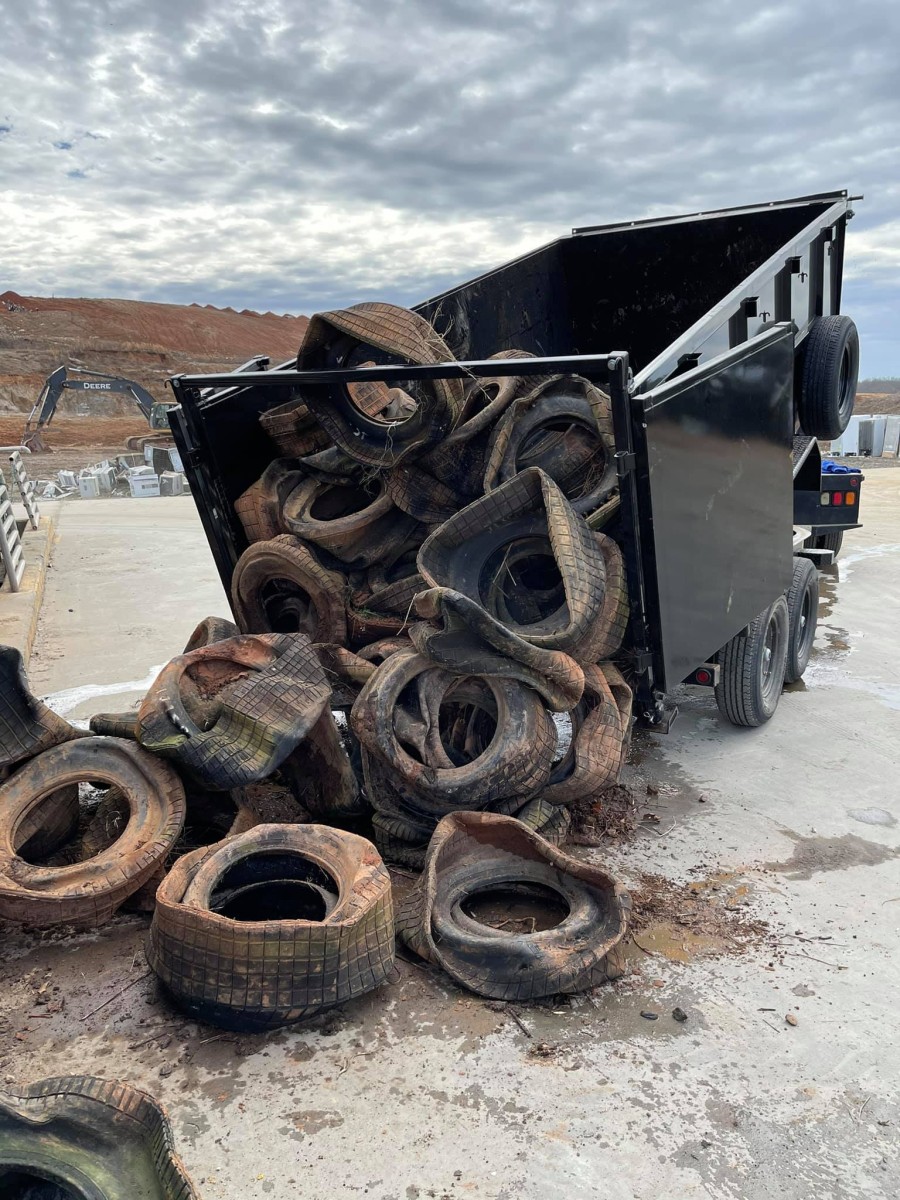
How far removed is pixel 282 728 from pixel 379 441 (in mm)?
1701

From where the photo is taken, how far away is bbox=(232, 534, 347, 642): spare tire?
4.50m

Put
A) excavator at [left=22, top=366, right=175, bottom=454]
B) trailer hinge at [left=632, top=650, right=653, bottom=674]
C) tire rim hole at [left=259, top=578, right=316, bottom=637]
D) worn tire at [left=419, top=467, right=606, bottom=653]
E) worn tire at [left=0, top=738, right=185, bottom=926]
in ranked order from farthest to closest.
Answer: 1. excavator at [left=22, top=366, right=175, bottom=454]
2. tire rim hole at [left=259, top=578, right=316, bottom=637]
3. trailer hinge at [left=632, top=650, right=653, bottom=674]
4. worn tire at [left=419, top=467, right=606, bottom=653]
5. worn tire at [left=0, top=738, right=185, bottom=926]

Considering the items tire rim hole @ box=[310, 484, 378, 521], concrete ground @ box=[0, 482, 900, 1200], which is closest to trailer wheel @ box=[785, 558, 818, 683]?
concrete ground @ box=[0, 482, 900, 1200]

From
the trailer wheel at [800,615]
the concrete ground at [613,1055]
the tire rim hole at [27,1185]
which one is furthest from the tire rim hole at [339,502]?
the tire rim hole at [27,1185]

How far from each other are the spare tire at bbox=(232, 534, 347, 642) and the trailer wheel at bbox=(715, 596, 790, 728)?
2176mm

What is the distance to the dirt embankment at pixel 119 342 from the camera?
40.2m

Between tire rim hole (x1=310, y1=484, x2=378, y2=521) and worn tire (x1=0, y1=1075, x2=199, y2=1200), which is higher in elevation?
tire rim hole (x1=310, y1=484, x2=378, y2=521)

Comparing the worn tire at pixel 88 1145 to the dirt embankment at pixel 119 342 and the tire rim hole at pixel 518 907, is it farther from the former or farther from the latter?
the dirt embankment at pixel 119 342

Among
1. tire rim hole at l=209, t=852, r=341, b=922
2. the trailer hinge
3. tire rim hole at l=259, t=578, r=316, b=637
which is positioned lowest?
tire rim hole at l=209, t=852, r=341, b=922

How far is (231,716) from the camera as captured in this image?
350cm

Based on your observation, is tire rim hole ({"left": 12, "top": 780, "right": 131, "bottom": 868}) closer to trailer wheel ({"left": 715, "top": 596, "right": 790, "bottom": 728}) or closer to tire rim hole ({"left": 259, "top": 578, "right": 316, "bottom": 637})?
tire rim hole ({"left": 259, "top": 578, "right": 316, "bottom": 637})

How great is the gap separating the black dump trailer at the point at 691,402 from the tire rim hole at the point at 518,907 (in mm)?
1058

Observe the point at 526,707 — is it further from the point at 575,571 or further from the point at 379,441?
the point at 379,441

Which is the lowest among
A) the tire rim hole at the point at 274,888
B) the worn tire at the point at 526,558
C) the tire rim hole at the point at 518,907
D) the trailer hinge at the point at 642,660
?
the tire rim hole at the point at 518,907
